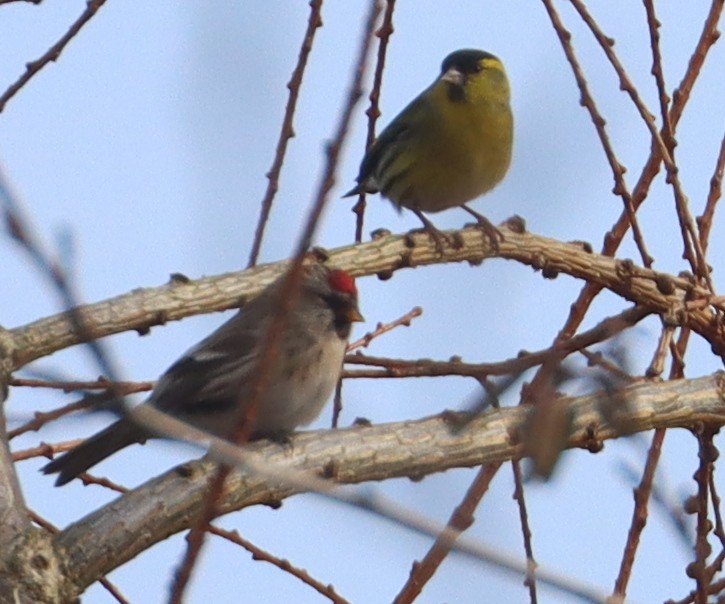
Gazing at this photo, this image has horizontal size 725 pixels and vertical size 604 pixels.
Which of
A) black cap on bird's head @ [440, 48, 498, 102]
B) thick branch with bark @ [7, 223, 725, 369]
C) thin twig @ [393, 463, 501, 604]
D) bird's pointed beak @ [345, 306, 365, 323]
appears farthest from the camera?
black cap on bird's head @ [440, 48, 498, 102]

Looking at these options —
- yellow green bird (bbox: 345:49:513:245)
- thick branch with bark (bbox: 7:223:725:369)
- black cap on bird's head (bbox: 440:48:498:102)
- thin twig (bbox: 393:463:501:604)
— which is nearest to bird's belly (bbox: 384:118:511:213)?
yellow green bird (bbox: 345:49:513:245)

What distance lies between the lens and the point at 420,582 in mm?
2742

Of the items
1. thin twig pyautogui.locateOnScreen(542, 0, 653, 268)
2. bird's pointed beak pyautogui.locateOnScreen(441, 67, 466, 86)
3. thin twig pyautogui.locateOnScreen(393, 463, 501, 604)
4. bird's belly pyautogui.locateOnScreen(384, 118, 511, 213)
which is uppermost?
bird's pointed beak pyautogui.locateOnScreen(441, 67, 466, 86)

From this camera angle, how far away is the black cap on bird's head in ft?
21.7

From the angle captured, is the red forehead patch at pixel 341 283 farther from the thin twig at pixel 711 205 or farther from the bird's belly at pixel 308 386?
the thin twig at pixel 711 205

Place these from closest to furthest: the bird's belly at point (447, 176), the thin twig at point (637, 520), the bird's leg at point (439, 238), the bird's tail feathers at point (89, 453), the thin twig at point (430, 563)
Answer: the thin twig at point (430, 563)
the thin twig at point (637, 520)
the bird's tail feathers at point (89, 453)
the bird's leg at point (439, 238)
the bird's belly at point (447, 176)

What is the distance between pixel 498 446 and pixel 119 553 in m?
0.84

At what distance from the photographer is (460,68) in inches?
267

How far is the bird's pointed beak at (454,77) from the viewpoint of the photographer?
21.8ft

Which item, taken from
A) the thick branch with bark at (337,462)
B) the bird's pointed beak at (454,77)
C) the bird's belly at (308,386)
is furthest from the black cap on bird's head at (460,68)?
A: the thick branch with bark at (337,462)

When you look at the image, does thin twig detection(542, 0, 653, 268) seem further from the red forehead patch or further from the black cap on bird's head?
the black cap on bird's head

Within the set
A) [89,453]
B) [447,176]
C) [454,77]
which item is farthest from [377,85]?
[454,77]

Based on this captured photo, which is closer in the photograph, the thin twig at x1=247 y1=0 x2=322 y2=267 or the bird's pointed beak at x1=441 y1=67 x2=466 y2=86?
the thin twig at x1=247 y1=0 x2=322 y2=267

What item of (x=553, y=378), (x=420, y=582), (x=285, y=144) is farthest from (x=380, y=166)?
(x=553, y=378)
